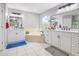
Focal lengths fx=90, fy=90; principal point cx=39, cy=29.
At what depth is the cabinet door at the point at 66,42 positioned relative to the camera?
290cm

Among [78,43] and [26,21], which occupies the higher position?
[26,21]

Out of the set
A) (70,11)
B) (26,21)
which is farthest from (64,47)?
(26,21)

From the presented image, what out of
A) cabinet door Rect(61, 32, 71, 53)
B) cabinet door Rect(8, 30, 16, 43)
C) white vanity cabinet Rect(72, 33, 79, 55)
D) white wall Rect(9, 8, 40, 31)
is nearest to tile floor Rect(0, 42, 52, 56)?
cabinet door Rect(61, 32, 71, 53)

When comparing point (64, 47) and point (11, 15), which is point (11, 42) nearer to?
point (11, 15)

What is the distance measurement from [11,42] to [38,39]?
1724 mm

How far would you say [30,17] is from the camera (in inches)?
258

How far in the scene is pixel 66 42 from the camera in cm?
306

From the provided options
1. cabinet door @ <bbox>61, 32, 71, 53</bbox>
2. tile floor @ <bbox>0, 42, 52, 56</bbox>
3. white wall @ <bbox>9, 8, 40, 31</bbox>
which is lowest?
tile floor @ <bbox>0, 42, 52, 56</bbox>

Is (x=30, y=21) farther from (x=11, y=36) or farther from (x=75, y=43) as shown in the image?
(x=75, y=43)

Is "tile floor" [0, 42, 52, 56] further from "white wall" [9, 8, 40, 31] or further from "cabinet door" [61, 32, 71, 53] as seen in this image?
"white wall" [9, 8, 40, 31]

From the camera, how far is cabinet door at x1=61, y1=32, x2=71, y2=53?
9.52 ft

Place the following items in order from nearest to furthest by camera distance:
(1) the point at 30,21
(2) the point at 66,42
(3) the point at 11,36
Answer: (2) the point at 66,42
(3) the point at 11,36
(1) the point at 30,21

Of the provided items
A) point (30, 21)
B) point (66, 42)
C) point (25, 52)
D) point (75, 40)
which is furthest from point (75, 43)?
point (30, 21)

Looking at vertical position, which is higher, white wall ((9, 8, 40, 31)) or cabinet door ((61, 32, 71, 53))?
white wall ((9, 8, 40, 31))
